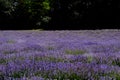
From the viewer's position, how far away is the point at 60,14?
50969 mm

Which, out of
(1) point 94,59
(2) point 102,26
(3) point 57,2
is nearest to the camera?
(1) point 94,59

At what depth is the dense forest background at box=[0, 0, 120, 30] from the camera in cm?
4894

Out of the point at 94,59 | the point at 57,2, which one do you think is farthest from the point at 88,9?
the point at 94,59

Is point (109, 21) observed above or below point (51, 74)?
below

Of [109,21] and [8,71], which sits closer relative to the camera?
[8,71]

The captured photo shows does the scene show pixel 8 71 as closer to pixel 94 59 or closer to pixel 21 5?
pixel 94 59

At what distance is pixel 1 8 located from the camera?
181 feet

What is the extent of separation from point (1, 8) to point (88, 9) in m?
14.1

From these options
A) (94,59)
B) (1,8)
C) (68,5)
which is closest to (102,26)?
(68,5)

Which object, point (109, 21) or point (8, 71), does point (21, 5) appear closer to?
point (109, 21)

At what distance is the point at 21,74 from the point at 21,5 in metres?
50.8

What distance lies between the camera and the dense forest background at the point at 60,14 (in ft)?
161

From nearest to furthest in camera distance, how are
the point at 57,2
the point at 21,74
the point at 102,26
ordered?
the point at 21,74
the point at 102,26
the point at 57,2

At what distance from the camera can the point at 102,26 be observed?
48750 millimetres
